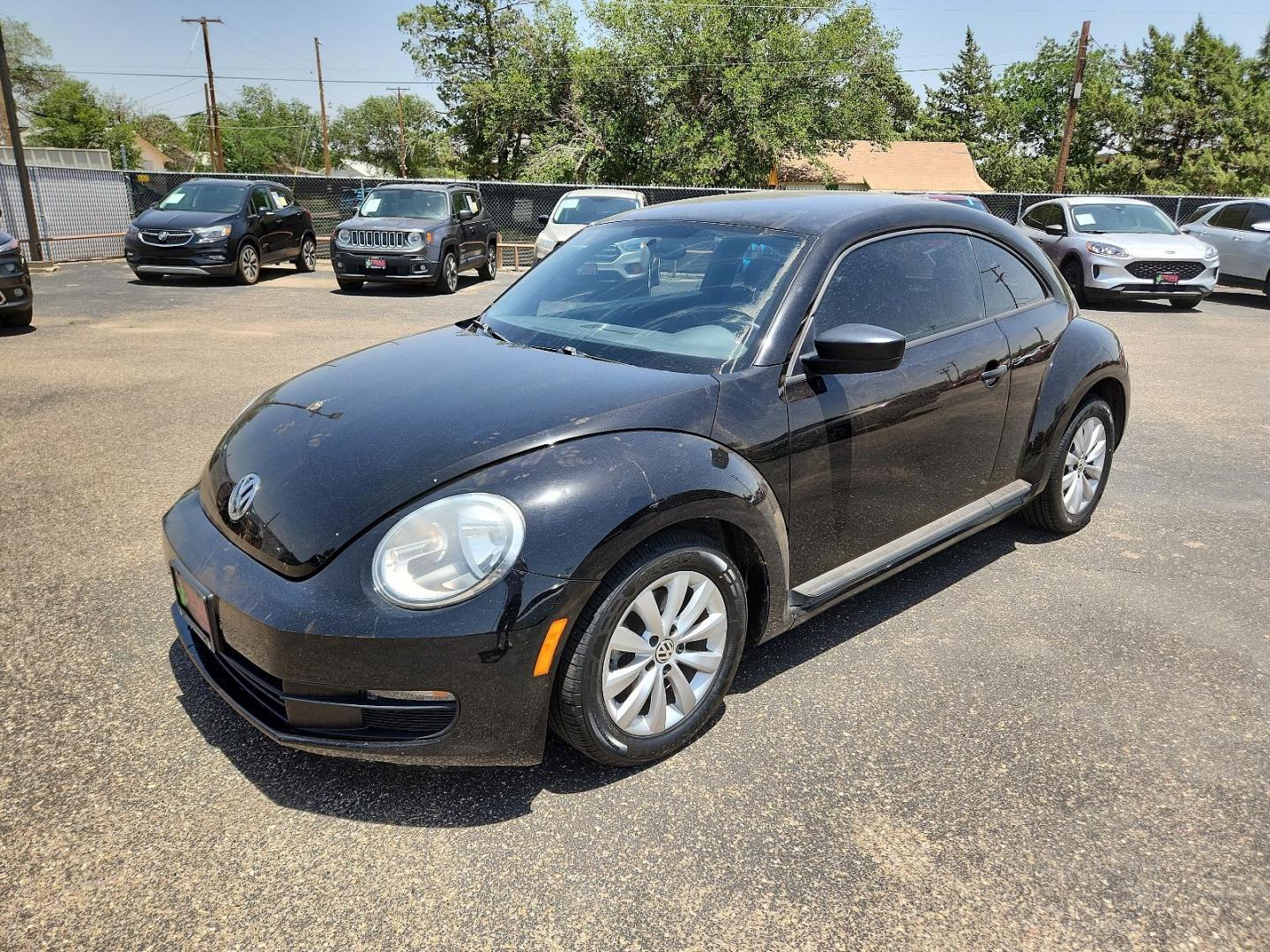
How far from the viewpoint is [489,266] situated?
18.3 m

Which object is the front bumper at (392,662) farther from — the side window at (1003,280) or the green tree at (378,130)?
the green tree at (378,130)

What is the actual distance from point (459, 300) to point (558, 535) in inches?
515

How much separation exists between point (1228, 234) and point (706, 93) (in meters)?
21.9

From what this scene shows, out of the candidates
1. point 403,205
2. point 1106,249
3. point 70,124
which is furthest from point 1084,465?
point 70,124

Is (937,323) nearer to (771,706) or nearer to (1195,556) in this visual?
(771,706)

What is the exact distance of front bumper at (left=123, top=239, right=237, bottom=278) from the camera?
15188mm

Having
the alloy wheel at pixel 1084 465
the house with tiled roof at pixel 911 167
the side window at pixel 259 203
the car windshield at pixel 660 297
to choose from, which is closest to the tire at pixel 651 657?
the car windshield at pixel 660 297

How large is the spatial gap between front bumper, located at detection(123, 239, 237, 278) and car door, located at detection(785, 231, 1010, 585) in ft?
47.0

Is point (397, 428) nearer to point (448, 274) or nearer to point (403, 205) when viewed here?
point (448, 274)

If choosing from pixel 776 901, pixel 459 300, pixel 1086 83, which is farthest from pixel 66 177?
pixel 1086 83

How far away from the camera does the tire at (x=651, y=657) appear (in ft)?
8.18

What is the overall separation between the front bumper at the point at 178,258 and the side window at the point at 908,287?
14332mm

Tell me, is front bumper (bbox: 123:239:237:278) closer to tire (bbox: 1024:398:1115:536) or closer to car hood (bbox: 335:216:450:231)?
car hood (bbox: 335:216:450:231)

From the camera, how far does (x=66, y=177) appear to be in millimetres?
20969
